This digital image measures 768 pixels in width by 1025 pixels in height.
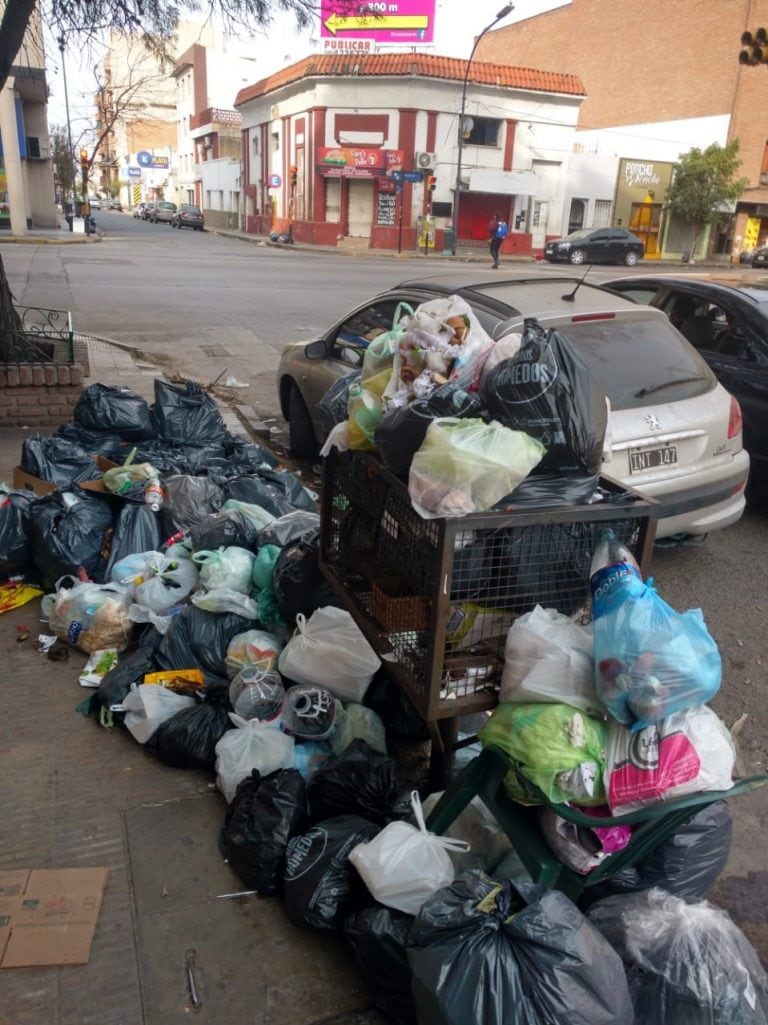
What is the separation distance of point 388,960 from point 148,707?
1.51 metres

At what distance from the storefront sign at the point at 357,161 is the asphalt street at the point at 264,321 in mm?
4458

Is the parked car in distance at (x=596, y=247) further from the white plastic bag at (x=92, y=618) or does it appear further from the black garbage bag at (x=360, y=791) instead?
the black garbage bag at (x=360, y=791)

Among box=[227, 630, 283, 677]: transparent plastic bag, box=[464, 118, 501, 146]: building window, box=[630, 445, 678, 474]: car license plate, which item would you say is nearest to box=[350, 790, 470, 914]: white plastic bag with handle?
box=[227, 630, 283, 677]: transparent plastic bag

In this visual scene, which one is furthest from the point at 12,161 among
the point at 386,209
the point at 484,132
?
the point at 484,132

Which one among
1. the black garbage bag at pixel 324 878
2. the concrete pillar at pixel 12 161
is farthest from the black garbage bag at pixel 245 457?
the concrete pillar at pixel 12 161

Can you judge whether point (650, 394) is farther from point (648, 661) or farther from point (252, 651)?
point (648, 661)

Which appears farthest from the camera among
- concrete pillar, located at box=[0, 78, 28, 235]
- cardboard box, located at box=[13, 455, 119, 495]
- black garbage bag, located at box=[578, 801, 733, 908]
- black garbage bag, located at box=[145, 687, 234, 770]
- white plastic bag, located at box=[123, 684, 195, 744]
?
concrete pillar, located at box=[0, 78, 28, 235]

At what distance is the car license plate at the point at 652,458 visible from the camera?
439 cm

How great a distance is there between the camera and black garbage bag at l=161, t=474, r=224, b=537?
4.70m

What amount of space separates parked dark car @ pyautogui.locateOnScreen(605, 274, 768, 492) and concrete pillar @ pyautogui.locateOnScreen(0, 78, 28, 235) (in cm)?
2574

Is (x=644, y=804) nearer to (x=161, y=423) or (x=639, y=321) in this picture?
(x=639, y=321)

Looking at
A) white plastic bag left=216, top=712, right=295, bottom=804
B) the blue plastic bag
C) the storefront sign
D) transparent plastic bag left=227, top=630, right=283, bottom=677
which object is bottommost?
white plastic bag left=216, top=712, right=295, bottom=804

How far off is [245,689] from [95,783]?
64cm

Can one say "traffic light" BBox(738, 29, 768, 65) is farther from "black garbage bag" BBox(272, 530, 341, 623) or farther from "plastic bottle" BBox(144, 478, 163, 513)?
"black garbage bag" BBox(272, 530, 341, 623)
